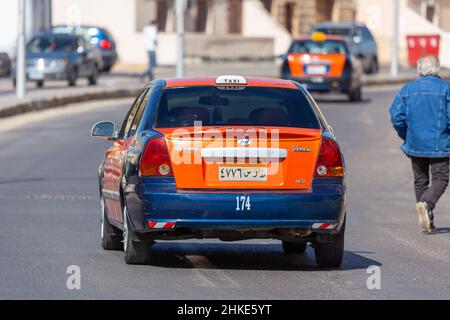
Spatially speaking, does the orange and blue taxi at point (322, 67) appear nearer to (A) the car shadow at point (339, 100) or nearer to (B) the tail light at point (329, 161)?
(A) the car shadow at point (339, 100)

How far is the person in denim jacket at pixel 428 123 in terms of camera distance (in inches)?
594

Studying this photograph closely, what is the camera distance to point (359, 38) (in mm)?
58562

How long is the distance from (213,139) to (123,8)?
58.2 m

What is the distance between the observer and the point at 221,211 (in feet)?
37.1

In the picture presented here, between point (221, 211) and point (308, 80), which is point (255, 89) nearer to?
point (221, 211)

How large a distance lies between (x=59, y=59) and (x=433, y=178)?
29.5 metres

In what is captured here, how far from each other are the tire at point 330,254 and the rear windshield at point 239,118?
0.86m

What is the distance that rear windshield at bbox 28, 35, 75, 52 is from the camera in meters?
45.8

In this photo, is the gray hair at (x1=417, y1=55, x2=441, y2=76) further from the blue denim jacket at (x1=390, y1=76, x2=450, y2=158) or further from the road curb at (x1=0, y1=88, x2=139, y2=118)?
the road curb at (x1=0, y1=88, x2=139, y2=118)

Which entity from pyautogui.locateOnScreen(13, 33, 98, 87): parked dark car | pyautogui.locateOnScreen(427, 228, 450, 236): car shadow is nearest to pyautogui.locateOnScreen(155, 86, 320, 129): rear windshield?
pyautogui.locateOnScreen(427, 228, 450, 236): car shadow

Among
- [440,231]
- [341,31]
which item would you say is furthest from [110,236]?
[341,31]

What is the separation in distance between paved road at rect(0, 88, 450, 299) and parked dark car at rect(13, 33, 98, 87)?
836 inches

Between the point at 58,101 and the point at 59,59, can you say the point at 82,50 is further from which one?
the point at 58,101

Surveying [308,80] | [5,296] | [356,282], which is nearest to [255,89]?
[356,282]
